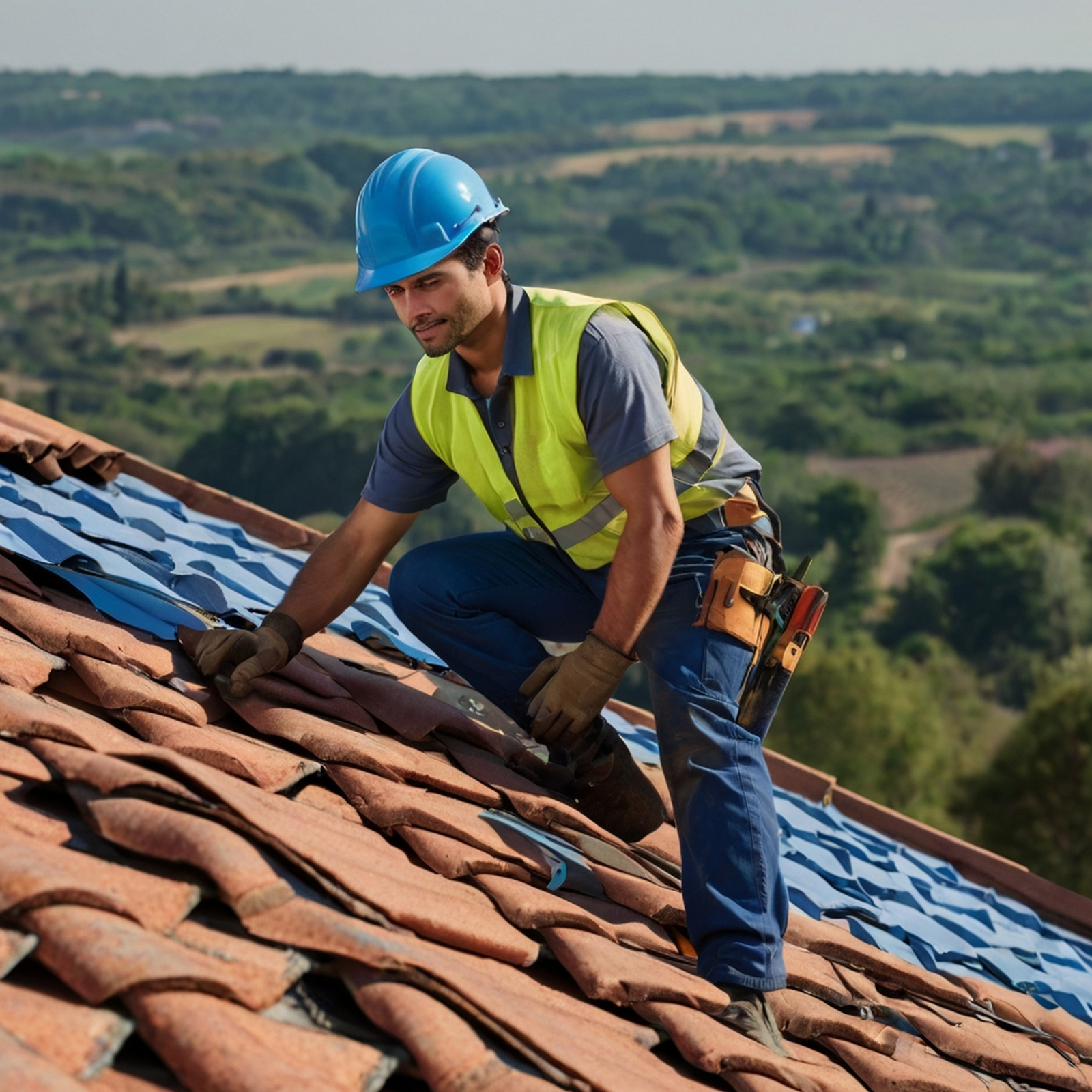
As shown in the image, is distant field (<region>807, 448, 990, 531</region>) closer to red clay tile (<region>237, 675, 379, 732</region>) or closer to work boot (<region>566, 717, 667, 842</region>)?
work boot (<region>566, 717, 667, 842</region>)

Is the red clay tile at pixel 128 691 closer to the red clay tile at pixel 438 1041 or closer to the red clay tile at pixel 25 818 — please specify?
the red clay tile at pixel 25 818

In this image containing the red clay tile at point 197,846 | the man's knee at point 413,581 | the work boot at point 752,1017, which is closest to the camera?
the red clay tile at point 197,846

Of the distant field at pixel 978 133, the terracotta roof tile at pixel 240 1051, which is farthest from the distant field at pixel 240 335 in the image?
the terracotta roof tile at pixel 240 1051

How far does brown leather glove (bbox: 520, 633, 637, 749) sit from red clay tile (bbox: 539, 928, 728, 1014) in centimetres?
74

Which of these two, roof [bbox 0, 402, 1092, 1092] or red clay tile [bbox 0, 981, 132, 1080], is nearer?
red clay tile [bbox 0, 981, 132, 1080]

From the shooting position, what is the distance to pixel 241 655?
11.7ft

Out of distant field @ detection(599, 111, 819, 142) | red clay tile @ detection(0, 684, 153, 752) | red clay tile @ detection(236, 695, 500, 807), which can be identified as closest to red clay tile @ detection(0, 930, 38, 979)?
red clay tile @ detection(0, 684, 153, 752)

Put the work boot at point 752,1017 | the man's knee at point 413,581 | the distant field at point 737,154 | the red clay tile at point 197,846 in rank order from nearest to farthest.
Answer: the red clay tile at point 197,846 < the work boot at point 752,1017 < the man's knee at point 413,581 < the distant field at point 737,154

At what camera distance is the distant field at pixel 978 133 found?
7338 inches

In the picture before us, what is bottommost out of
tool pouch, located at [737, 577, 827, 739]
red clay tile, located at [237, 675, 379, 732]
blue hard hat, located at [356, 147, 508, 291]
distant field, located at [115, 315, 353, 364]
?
red clay tile, located at [237, 675, 379, 732]

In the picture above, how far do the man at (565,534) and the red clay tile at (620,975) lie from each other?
9 centimetres

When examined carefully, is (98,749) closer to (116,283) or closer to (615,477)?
(615,477)

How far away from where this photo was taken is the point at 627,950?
3.12 metres

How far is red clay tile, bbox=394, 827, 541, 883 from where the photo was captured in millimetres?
3016
